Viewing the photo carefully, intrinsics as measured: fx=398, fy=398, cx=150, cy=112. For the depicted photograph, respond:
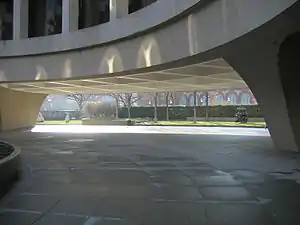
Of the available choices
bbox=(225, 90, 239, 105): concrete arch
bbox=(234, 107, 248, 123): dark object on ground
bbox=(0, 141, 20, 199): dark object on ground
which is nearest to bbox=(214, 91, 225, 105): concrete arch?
bbox=(225, 90, 239, 105): concrete arch

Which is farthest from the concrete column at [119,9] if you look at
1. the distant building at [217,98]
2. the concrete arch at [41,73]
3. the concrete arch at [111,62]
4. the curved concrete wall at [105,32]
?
the distant building at [217,98]

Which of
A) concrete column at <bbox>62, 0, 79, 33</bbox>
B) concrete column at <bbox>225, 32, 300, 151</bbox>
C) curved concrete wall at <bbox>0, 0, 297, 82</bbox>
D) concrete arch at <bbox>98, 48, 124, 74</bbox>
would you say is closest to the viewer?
curved concrete wall at <bbox>0, 0, 297, 82</bbox>

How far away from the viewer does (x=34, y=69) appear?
19000 mm

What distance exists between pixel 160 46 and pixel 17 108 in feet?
61.4

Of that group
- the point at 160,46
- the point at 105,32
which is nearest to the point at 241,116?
the point at 105,32

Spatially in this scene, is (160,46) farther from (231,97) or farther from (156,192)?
(231,97)

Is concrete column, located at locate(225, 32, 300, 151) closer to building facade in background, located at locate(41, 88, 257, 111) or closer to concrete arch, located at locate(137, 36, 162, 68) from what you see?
concrete arch, located at locate(137, 36, 162, 68)

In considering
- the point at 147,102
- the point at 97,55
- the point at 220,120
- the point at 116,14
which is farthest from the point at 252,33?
the point at 147,102

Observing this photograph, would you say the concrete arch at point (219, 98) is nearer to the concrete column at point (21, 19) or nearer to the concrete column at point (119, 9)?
the concrete column at point (21, 19)

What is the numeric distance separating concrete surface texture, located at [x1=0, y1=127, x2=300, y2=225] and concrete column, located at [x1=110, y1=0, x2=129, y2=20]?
6.57m

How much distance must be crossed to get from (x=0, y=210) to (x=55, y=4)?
1848 centimetres

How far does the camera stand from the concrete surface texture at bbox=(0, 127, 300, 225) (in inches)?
192

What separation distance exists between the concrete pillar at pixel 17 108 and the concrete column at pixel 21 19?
599cm

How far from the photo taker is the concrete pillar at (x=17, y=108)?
2652cm
